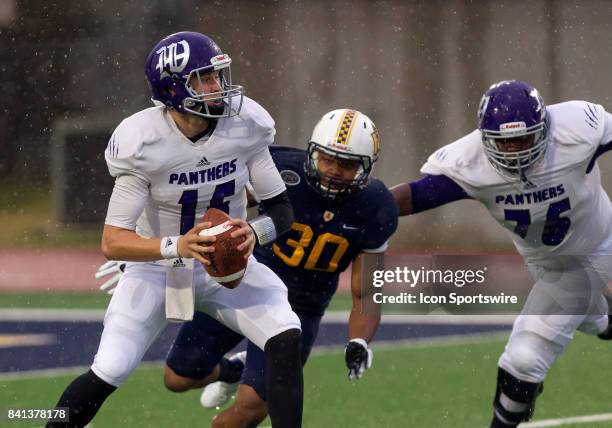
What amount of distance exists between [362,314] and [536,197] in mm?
805

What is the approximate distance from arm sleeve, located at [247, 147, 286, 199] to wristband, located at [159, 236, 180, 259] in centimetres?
47

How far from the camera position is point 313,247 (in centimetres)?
473

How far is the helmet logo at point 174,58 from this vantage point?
4227 millimetres

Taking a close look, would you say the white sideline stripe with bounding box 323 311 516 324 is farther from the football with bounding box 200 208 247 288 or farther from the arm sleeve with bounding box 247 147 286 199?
the football with bounding box 200 208 247 288

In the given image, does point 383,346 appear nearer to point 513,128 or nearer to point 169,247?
point 513,128

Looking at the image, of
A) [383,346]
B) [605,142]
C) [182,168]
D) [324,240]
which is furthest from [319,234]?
[383,346]

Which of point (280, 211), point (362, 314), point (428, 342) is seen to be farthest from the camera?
point (428, 342)

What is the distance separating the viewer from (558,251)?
489cm

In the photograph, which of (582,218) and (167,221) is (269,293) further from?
(582,218)

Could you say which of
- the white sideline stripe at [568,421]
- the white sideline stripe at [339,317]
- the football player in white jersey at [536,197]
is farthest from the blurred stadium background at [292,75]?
the football player in white jersey at [536,197]

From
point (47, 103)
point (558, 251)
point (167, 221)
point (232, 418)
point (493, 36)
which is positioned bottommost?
point (47, 103)

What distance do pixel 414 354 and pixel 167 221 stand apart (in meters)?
3.28

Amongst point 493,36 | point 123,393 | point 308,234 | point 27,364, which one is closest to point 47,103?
point 493,36

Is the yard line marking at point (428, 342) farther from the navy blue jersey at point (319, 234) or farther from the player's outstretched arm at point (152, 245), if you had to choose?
the player's outstretched arm at point (152, 245)
